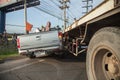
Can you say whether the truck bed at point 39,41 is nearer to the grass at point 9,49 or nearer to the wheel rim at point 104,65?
the wheel rim at point 104,65

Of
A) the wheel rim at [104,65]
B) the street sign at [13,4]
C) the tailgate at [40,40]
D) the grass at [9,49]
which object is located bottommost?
the grass at [9,49]

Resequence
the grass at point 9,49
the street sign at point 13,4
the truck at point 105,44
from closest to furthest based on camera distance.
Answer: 1. the truck at point 105,44
2. the grass at point 9,49
3. the street sign at point 13,4

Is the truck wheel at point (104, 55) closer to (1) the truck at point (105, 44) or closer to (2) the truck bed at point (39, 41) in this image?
(1) the truck at point (105, 44)

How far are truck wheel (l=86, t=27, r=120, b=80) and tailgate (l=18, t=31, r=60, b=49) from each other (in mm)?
7947

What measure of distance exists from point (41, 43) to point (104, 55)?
8.61 meters

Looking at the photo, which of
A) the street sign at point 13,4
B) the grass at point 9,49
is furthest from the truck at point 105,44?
the street sign at point 13,4

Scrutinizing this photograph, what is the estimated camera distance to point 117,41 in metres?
4.28

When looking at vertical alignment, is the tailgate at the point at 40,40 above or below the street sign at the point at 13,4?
below

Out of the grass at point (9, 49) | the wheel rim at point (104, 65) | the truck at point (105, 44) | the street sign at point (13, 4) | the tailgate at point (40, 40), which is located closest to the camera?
the truck at point (105, 44)

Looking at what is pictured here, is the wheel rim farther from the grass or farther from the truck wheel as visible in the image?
the grass

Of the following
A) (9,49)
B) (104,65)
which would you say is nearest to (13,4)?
(9,49)

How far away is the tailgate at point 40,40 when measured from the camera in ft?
43.7

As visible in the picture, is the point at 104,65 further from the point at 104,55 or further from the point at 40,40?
the point at 40,40

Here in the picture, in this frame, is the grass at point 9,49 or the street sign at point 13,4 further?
the street sign at point 13,4
